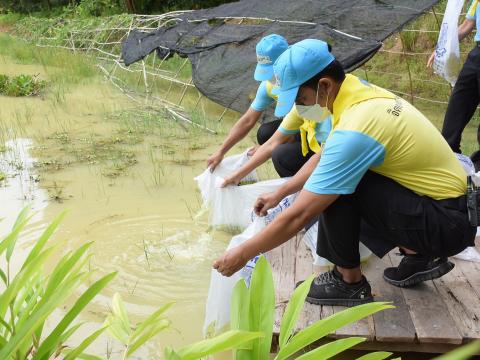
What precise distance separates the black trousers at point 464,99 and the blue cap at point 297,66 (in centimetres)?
185

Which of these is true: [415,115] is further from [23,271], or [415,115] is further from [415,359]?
[23,271]

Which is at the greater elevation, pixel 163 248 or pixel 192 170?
pixel 163 248

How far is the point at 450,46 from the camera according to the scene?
3.60m

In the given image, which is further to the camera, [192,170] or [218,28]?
[218,28]

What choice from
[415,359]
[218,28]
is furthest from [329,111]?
[218,28]

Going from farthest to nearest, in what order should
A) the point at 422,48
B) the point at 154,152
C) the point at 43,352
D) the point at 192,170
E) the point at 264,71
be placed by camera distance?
the point at 422,48, the point at 154,152, the point at 192,170, the point at 264,71, the point at 43,352

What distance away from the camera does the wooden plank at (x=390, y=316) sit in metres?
1.87

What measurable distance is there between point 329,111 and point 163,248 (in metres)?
1.51

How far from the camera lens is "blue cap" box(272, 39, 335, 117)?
1829 millimetres

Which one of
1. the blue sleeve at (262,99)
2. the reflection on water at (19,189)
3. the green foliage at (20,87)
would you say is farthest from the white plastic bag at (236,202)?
the green foliage at (20,87)

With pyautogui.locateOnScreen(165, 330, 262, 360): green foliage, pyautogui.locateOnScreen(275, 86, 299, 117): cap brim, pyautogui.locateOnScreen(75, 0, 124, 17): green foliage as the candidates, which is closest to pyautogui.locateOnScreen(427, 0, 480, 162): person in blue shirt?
pyautogui.locateOnScreen(275, 86, 299, 117): cap brim

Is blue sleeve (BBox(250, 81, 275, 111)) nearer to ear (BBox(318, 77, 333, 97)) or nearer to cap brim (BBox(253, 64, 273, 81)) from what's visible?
cap brim (BBox(253, 64, 273, 81))

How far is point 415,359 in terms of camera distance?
2.05 meters

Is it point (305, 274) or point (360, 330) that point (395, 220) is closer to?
point (360, 330)
